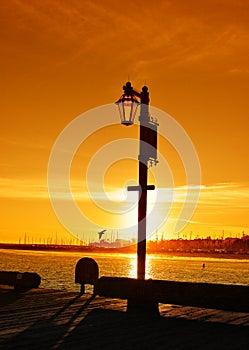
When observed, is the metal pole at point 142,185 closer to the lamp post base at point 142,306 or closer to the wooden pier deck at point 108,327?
the lamp post base at point 142,306

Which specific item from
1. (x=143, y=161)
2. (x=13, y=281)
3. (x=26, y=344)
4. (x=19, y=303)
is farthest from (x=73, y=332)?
(x=13, y=281)

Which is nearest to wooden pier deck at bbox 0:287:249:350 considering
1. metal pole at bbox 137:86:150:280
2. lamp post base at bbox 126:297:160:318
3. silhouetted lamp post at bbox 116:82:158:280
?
lamp post base at bbox 126:297:160:318

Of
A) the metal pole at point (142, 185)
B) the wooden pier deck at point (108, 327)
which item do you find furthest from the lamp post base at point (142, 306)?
the metal pole at point (142, 185)

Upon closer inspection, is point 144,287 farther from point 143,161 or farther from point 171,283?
point 143,161

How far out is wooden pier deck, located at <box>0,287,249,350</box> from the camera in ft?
30.0

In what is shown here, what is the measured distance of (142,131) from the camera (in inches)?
571

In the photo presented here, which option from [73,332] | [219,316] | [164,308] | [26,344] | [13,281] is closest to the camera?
[26,344]

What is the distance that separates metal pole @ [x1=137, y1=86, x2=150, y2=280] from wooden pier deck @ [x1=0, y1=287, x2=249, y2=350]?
134cm

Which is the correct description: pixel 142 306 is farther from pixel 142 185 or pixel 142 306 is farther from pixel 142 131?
pixel 142 131

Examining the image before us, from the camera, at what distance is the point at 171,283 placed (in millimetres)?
12953

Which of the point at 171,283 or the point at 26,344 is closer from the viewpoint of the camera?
the point at 26,344

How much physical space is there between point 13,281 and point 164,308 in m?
6.26

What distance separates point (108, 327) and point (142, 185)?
451 cm

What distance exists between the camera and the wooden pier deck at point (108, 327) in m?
9.16
